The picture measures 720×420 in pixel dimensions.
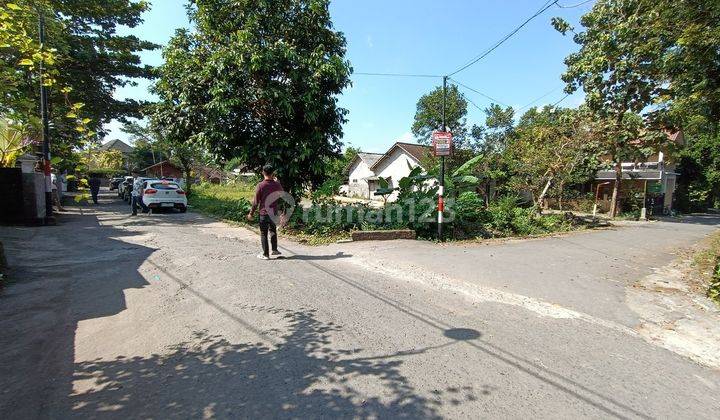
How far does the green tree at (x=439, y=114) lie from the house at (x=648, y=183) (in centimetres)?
1106

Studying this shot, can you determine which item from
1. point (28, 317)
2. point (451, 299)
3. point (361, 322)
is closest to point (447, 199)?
point (451, 299)

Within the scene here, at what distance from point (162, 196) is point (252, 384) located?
15.3 metres

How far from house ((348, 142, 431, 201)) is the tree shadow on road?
21.3 metres

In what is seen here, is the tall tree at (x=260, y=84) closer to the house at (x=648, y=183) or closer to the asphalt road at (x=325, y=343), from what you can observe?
the asphalt road at (x=325, y=343)

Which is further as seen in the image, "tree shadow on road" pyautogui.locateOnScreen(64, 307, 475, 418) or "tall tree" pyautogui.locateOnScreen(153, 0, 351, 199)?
"tall tree" pyautogui.locateOnScreen(153, 0, 351, 199)

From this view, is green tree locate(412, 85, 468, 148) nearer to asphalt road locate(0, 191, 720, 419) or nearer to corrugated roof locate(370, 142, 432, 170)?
corrugated roof locate(370, 142, 432, 170)

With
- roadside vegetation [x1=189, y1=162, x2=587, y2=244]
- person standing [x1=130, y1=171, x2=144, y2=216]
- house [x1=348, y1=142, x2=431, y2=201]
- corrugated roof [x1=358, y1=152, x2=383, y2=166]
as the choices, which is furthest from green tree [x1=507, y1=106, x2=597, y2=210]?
corrugated roof [x1=358, y1=152, x2=383, y2=166]

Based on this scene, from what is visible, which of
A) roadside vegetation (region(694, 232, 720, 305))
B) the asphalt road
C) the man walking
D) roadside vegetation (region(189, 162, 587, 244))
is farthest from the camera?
roadside vegetation (region(189, 162, 587, 244))

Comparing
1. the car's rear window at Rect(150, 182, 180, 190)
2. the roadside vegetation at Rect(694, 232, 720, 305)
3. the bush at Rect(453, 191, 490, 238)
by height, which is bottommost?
the roadside vegetation at Rect(694, 232, 720, 305)

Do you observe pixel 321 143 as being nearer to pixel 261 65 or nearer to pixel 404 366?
pixel 261 65

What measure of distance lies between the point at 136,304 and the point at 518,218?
41.6ft

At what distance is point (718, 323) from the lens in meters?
4.90

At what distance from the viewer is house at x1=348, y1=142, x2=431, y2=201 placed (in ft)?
104

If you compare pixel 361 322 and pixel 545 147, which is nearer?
pixel 361 322
